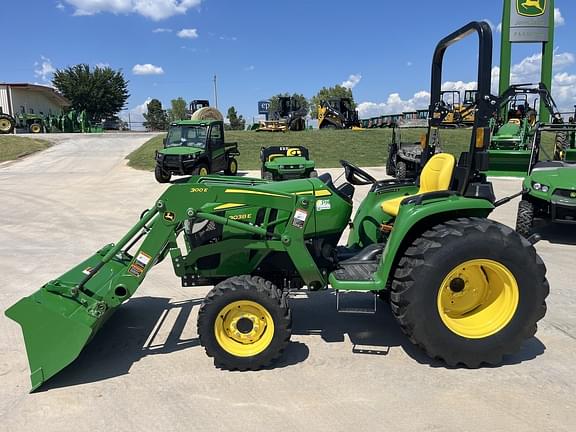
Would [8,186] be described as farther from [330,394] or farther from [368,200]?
[330,394]

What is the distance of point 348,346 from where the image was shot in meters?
3.55

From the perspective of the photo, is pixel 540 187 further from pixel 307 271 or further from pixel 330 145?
pixel 330 145

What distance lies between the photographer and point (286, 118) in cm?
3080

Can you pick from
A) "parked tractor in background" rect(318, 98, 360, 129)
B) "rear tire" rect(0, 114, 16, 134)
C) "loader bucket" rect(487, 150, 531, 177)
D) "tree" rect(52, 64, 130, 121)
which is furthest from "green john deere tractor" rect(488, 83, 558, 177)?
"tree" rect(52, 64, 130, 121)

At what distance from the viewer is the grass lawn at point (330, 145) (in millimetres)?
20266

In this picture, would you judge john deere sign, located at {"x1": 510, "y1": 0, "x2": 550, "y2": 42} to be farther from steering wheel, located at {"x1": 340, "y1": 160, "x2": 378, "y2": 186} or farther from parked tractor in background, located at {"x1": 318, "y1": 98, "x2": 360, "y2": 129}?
steering wheel, located at {"x1": 340, "y1": 160, "x2": 378, "y2": 186}

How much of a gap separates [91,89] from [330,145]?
39.4 meters

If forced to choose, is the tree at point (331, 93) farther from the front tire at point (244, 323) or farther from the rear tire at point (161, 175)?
the front tire at point (244, 323)

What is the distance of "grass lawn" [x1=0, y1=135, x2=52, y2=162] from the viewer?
74.9 ft

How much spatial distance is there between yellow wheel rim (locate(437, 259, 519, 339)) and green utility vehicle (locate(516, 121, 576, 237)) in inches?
152

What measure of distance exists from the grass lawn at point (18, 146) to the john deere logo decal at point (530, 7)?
2376 cm

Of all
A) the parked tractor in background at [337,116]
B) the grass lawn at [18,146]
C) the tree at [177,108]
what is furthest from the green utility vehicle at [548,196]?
the tree at [177,108]

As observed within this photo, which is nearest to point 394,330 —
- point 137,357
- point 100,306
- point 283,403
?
point 283,403

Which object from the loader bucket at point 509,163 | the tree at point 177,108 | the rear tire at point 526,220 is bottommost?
the rear tire at point 526,220
